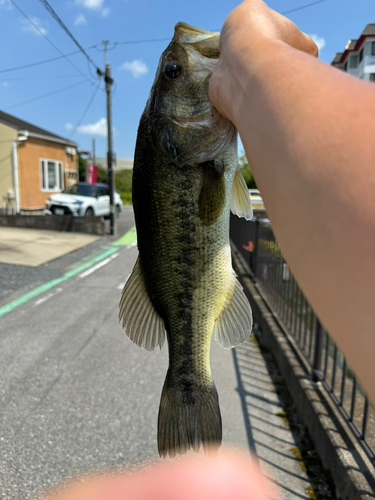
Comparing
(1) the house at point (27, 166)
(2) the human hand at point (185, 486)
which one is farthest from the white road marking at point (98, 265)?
(1) the house at point (27, 166)

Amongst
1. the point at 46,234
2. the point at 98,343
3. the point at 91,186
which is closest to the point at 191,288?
the point at 98,343

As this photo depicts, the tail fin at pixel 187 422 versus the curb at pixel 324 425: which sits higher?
the tail fin at pixel 187 422

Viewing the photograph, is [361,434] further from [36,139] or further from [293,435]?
[36,139]

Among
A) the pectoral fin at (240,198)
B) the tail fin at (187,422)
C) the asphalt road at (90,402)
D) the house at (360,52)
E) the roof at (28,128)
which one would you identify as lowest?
the asphalt road at (90,402)

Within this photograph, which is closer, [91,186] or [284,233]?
[284,233]

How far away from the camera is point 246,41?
800 mm

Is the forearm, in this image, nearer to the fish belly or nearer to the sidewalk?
the fish belly

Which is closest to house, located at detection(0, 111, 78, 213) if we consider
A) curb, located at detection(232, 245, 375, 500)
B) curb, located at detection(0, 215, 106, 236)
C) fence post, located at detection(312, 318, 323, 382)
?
curb, located at detection(0, 215, 106, 236)

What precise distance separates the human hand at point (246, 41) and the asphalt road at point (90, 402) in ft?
10.2

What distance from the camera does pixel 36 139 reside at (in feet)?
70.5

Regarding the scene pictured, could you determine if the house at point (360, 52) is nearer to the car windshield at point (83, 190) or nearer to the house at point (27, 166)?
the car windshield at point (83, 190)

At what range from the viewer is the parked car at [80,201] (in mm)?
17422

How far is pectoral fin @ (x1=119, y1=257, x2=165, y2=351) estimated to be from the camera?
1359mm

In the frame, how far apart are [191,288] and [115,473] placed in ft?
8.11
